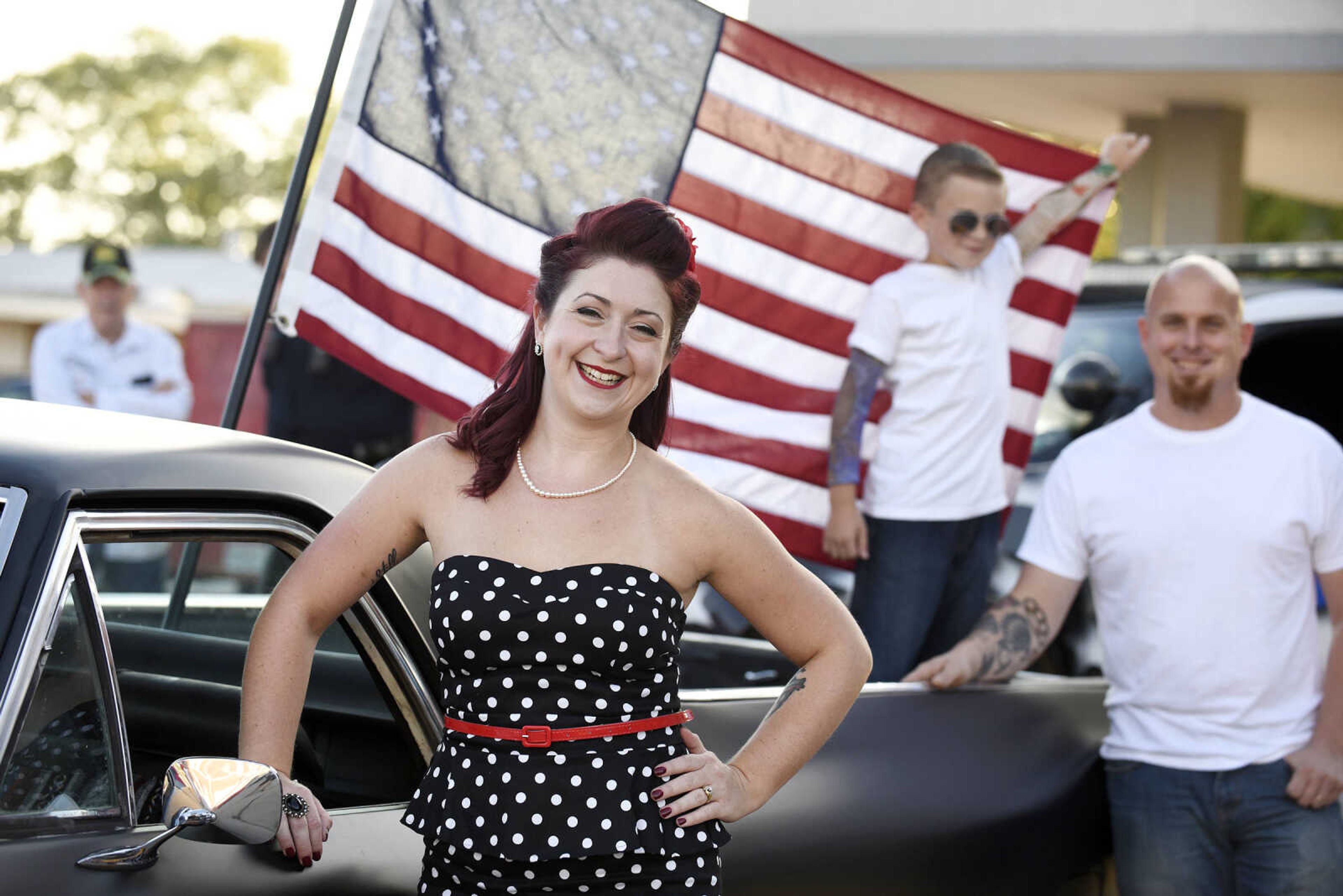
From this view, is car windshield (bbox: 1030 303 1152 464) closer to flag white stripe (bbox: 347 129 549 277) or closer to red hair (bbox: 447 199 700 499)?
flag white stripe (bbox: 347 129 549 277)

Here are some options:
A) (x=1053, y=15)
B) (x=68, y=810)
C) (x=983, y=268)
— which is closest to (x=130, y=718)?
(x=68, y=810)

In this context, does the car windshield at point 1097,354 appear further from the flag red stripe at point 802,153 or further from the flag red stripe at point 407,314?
the flag red stripe at point 407,314

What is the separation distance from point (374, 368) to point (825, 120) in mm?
1526

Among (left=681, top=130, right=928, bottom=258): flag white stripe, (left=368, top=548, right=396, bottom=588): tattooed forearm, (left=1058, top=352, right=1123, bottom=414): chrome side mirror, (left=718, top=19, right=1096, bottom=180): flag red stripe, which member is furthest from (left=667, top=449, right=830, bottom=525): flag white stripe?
(left=368, top=548, right=396, bottom=588): tattooed forearm

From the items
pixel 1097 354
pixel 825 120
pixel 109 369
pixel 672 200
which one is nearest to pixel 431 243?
pixel 672 200

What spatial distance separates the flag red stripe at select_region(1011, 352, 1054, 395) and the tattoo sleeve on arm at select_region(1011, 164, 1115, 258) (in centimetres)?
33

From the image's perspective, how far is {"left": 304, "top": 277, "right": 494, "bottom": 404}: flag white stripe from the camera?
14.3 feet

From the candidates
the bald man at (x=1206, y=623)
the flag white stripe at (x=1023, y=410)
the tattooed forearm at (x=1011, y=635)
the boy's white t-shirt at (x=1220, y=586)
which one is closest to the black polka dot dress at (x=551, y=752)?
the bald man at (x=1206, y=623)

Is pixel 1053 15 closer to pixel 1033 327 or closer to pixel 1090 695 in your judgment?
pixel 1033 327

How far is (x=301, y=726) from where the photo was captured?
2502 mm

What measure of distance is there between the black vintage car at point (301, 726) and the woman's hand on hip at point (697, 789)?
0.41 meters

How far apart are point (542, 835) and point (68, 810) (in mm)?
604

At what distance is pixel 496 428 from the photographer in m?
2.32

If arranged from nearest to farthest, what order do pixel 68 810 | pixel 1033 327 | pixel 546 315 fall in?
pixel 68 810
pixel 546 315
pixel 1033 327
